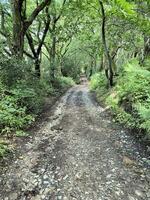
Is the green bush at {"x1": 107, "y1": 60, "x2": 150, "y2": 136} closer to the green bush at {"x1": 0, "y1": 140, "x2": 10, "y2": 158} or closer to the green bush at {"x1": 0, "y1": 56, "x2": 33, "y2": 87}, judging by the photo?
the green bush at {"x1": 0, "y1": 140, "x2": 10, "y2": 158}

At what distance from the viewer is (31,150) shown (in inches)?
287

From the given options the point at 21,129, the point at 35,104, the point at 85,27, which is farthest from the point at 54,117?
the point at 85,27

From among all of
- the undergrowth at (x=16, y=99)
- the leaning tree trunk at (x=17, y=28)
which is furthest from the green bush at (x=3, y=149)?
the leaning tree trunk at (x=17, y=28)

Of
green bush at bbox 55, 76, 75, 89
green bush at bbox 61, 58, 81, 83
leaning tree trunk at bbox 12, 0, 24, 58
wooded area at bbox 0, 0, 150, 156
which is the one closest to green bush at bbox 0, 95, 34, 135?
wooded area at bbox 0, 0, 150, 156

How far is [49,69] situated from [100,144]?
16312 millimetres

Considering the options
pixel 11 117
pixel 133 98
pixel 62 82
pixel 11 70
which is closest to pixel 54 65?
pixel 62 82

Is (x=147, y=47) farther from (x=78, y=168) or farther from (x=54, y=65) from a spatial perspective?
(x=78, y=168)

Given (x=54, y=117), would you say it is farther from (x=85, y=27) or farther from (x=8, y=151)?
(x=85, y=27)

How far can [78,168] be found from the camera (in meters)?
6.07

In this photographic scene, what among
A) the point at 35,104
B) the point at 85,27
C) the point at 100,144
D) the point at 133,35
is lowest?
the point at 100,144

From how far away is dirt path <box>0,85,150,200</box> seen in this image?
5037 mm

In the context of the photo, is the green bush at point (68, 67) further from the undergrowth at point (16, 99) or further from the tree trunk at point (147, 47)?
the undergrowth at point (16, 99)

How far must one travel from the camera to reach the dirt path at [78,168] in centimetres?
504

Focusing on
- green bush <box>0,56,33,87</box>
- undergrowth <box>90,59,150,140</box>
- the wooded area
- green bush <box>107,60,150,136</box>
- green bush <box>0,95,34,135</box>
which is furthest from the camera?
green bush <box>0,56,33,87</box>
